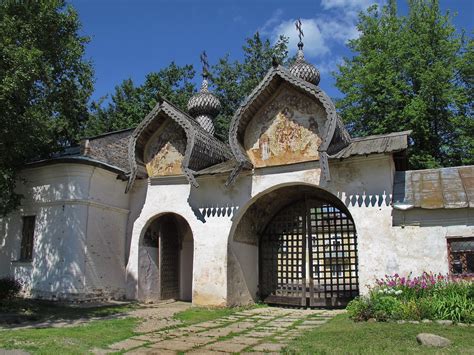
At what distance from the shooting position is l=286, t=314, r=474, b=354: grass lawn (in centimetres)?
592

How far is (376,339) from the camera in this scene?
6566 millimetres

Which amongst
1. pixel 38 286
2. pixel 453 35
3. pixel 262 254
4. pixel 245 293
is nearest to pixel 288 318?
pixel 245 293

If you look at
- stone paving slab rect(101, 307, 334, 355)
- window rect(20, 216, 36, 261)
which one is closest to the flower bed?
stone paving slab rect(101, 307, 334, 355)

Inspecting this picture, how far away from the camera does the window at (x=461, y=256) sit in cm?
966

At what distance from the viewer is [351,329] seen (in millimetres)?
7492

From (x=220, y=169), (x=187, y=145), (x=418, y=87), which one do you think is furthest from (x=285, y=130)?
(x=418, y=87)

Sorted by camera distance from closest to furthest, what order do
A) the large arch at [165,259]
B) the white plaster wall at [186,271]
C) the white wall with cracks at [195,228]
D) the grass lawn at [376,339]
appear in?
the grass lawn at [376,339]
the white wall with cracks at [195,228]
the large arch at [165,259]
the white plaster wall at [186,271]

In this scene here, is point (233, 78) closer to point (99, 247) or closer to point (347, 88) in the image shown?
point (347, 88)

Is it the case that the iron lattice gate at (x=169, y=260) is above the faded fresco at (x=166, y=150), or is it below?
below

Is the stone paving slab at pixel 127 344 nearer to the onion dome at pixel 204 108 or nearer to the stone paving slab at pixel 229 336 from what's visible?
the stone paving slab at pixel 229 336

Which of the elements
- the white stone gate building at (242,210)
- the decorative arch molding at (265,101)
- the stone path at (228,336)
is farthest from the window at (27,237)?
the stone path at (228,336)

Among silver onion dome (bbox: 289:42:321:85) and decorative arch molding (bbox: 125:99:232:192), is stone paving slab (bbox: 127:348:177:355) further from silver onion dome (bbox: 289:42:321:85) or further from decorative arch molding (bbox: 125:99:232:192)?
silver onion dome (bbox: 289:42:321:85)

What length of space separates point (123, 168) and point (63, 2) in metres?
5.04

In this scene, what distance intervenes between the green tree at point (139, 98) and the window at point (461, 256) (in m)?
18.8
